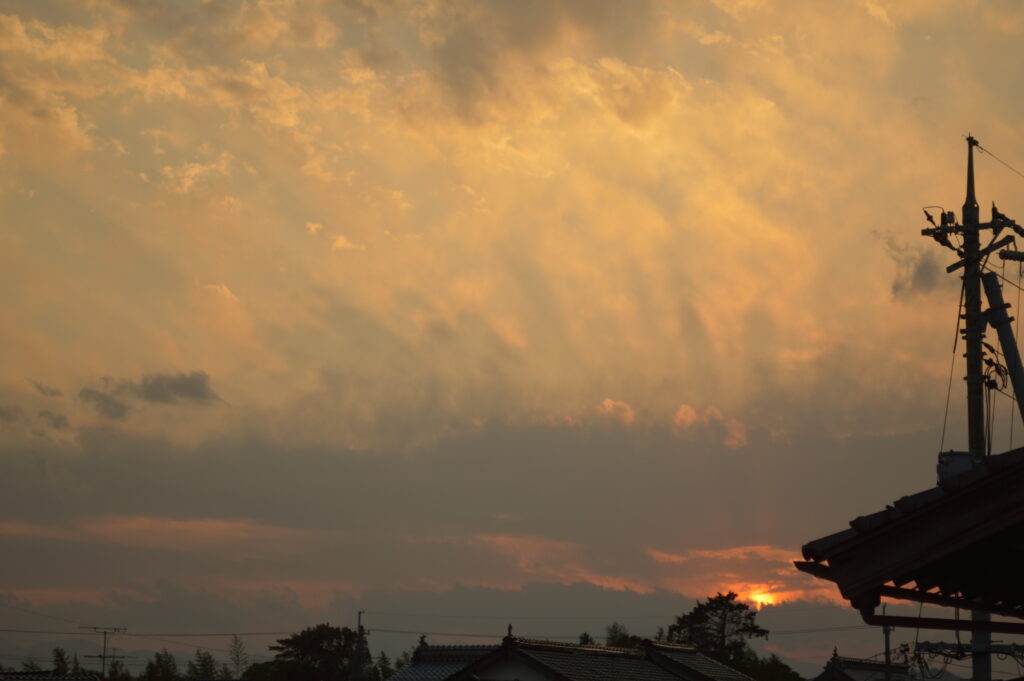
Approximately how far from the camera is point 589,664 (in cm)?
5188

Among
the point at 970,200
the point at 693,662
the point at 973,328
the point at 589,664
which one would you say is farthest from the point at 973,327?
the point at 693,662

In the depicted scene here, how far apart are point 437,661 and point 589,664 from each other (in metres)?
9.40

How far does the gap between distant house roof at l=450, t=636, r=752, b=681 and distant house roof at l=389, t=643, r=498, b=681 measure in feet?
12.3

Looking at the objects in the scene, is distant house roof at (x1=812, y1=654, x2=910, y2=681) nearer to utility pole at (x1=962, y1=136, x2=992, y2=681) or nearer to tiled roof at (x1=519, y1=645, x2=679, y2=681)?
tiled roof at (x1=519, y1=645, x2=679, y2=681)

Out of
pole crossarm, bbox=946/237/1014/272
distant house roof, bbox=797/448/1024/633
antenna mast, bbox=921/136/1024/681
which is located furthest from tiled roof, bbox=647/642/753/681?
distant house roof, bbox=797/448/1024/633

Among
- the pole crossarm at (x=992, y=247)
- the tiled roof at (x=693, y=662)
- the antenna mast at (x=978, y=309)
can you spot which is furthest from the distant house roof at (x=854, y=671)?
the pole crossarm at (x=992, y=247)

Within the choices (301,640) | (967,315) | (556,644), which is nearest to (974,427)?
(967,315)

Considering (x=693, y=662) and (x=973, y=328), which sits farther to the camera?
(x=693, y=662)

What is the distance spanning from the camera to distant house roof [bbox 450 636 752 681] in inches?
1925

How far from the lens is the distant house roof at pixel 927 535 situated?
11.1 m

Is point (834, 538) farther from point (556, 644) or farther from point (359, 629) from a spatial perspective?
point (359, 629)

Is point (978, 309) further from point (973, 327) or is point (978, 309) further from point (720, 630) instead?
point (720, 630)

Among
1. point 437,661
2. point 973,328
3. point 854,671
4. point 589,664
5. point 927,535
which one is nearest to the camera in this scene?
point 927,535

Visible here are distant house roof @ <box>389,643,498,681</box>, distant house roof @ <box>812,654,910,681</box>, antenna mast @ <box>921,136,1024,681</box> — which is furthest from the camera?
distant house roof @ <box>812,654,910,681</box>
